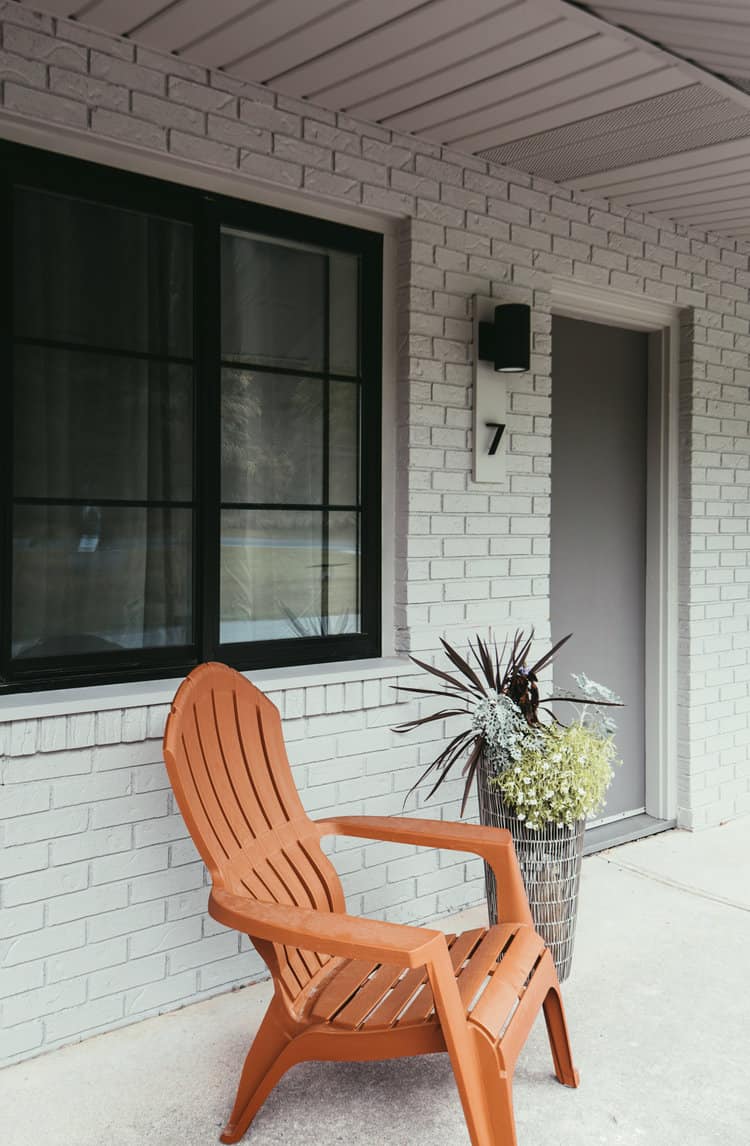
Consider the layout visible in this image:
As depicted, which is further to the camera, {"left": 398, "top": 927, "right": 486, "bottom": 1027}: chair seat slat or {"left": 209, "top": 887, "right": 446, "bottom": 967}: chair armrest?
{"left": 398, "top": 927, "right": 486, "bottom": 1027}: chair seat slat

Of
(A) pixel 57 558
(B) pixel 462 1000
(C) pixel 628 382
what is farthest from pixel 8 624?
(C) pixel 628 382

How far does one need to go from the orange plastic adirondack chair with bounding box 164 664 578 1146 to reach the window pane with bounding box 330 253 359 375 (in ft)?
4.02

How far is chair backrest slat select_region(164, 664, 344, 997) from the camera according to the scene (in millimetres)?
2295

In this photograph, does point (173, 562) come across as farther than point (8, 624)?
Yes

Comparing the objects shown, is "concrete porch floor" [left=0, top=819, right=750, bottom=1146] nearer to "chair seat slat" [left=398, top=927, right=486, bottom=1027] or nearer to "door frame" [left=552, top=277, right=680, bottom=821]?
"chair seat slat" [left=398, top=927, right=486, bottom=1027]

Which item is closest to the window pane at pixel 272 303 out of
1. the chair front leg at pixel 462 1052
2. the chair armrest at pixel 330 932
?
the chair armrest at pixel 330 932

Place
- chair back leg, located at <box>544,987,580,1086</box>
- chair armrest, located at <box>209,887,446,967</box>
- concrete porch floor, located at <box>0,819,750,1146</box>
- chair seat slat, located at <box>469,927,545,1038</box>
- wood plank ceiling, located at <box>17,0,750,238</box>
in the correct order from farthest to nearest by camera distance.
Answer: wood plank ceiling, located at <box>17,0,750,238</box>, chair back leg, located at <box>544,987,580,1086</box>, concrete porch floor, located at <box>0,819,750,1146</box>, chair seat slat, located at <box>469,927,545,1038</box>, chair armrest, located at <box>209,887,446,967</box>

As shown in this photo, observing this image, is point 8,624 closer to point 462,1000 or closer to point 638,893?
point 462,1000

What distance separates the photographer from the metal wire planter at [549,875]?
297 centimetres

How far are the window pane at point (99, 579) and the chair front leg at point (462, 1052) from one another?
1.38 metres

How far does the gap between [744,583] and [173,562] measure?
3046 millimetres

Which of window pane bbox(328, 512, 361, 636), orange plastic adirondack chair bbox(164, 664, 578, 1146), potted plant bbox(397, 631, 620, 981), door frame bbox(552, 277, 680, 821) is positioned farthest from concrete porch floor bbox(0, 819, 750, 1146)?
door frame bbox(552, 277, 680, 821)

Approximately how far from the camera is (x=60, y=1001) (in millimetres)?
2627

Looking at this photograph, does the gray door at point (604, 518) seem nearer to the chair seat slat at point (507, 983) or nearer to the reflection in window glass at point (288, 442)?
the reflection in window glass at point (288, 442)
